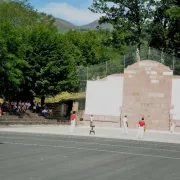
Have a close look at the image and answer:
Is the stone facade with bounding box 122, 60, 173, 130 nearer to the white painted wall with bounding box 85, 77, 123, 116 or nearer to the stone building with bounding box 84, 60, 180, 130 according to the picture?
the stone building with bounding box 84, 60, 180, 130

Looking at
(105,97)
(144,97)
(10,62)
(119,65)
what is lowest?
(105,97)

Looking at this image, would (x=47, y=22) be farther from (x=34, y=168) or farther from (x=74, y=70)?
(x=34, y=168)

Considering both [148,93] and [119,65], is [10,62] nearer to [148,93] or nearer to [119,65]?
[119,65]

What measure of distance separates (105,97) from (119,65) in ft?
16.5

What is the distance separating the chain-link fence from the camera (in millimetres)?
56812

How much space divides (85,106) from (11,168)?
39891 mm

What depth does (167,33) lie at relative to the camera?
65.8 metres

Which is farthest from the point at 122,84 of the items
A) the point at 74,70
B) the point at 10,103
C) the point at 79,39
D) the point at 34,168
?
the point at 34,168

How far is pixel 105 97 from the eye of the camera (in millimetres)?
54906

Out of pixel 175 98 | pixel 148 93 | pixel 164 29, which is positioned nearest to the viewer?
pixel 175 98

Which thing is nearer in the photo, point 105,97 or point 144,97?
point 144,97

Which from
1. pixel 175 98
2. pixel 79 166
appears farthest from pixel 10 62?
pixel 79 166

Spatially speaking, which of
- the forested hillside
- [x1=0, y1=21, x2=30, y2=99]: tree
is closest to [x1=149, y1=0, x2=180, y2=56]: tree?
the forested hillside

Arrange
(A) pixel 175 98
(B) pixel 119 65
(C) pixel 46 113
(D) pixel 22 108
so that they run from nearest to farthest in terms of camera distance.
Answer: (D) pixel 22 108 < (A) pixel 175 98 < (C) pixel 46 113 < (B) pixel 119 65
